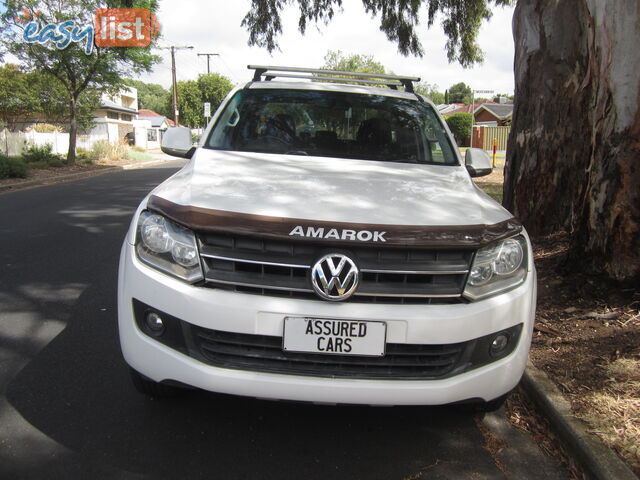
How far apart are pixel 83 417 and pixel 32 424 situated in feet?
0.75

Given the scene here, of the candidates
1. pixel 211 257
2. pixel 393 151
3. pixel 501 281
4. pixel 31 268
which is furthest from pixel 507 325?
pixel 31 268

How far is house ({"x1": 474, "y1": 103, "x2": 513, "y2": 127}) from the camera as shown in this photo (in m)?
59.5

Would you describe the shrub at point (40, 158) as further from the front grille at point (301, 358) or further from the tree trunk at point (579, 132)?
the front grille at point (301, 358)

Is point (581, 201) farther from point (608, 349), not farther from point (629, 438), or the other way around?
point (629, 438)

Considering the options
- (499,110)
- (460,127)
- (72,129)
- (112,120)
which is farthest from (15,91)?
(499,110)

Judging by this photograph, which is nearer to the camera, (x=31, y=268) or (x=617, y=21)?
(x=617, y=21)

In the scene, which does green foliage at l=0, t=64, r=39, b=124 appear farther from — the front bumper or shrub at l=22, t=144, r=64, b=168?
the front bumper

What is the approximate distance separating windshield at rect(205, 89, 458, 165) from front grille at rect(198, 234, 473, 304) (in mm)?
1447

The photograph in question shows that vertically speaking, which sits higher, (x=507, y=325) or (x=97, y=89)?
(x=97, y=89)

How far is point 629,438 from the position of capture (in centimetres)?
254

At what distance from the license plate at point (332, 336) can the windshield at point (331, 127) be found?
5.44 feet

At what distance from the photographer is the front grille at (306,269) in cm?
227

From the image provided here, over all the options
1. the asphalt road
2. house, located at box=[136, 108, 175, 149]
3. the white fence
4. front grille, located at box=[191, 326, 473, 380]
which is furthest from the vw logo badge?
house, located at box=[136, 108, 175, 149]

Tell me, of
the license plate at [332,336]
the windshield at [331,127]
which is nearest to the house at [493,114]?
the windshield at [331,127]
